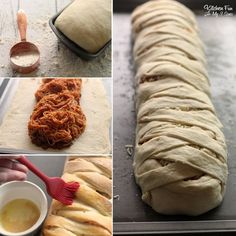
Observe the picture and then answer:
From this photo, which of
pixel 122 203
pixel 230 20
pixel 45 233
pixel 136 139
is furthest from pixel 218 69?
pixel 45 233

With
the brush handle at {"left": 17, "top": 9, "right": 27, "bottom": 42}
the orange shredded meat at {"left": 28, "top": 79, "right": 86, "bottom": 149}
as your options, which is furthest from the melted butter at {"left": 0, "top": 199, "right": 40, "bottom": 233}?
the brush handle at {"left": 17, "top": 9, "right": 27, "bottom": 42}

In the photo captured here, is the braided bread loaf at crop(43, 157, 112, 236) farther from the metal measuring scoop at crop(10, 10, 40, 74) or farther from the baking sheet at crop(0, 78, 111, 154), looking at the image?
the metal measuring scoop at crop(10, 10, 40, 74)

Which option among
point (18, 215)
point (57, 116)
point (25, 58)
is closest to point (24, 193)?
point (18, 215)

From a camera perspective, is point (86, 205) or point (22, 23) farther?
point (22, 23)

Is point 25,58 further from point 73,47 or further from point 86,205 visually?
point 86,205

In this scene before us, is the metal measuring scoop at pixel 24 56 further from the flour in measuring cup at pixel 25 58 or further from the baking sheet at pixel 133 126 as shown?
the baking sheet at pixel 133 126

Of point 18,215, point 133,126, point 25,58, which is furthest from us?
point 133,126

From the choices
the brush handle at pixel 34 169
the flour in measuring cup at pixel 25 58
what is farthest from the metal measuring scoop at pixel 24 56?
the brush handle at pixel 34 169
